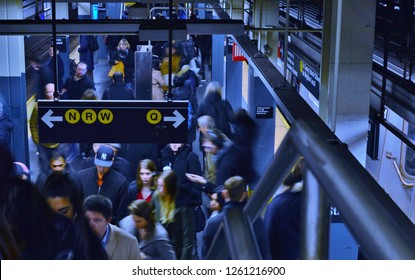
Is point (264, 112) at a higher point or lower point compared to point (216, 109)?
lower

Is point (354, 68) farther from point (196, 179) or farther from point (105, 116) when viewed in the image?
point (105, 116)

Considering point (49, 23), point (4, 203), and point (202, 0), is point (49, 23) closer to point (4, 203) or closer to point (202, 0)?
point (4, 203)

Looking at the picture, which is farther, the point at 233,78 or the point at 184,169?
the point at 233,78

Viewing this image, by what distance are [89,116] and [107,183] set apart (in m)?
0.73

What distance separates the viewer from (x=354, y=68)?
497 cm

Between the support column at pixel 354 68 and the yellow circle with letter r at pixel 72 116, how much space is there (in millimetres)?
1515

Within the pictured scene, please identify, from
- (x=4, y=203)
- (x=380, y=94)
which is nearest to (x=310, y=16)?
(x=380, y=94)

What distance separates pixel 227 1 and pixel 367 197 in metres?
12.2

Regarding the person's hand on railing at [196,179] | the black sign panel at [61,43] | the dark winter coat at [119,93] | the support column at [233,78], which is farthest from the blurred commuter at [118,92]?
the support column at [233,78]

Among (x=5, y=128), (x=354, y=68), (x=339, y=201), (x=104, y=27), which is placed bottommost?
(x=5, y=128)

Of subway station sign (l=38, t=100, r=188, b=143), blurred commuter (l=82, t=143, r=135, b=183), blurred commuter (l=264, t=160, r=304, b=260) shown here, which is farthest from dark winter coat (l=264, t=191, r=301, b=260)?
blurred commuter (l=82, t=143, r=135, b=183)

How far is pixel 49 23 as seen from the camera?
507 centimetres

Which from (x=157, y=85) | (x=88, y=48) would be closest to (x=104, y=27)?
(x=157, y=85)

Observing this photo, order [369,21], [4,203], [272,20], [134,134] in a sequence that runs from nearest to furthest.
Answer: [4,203], [134,134], [369,21], [272,20]
